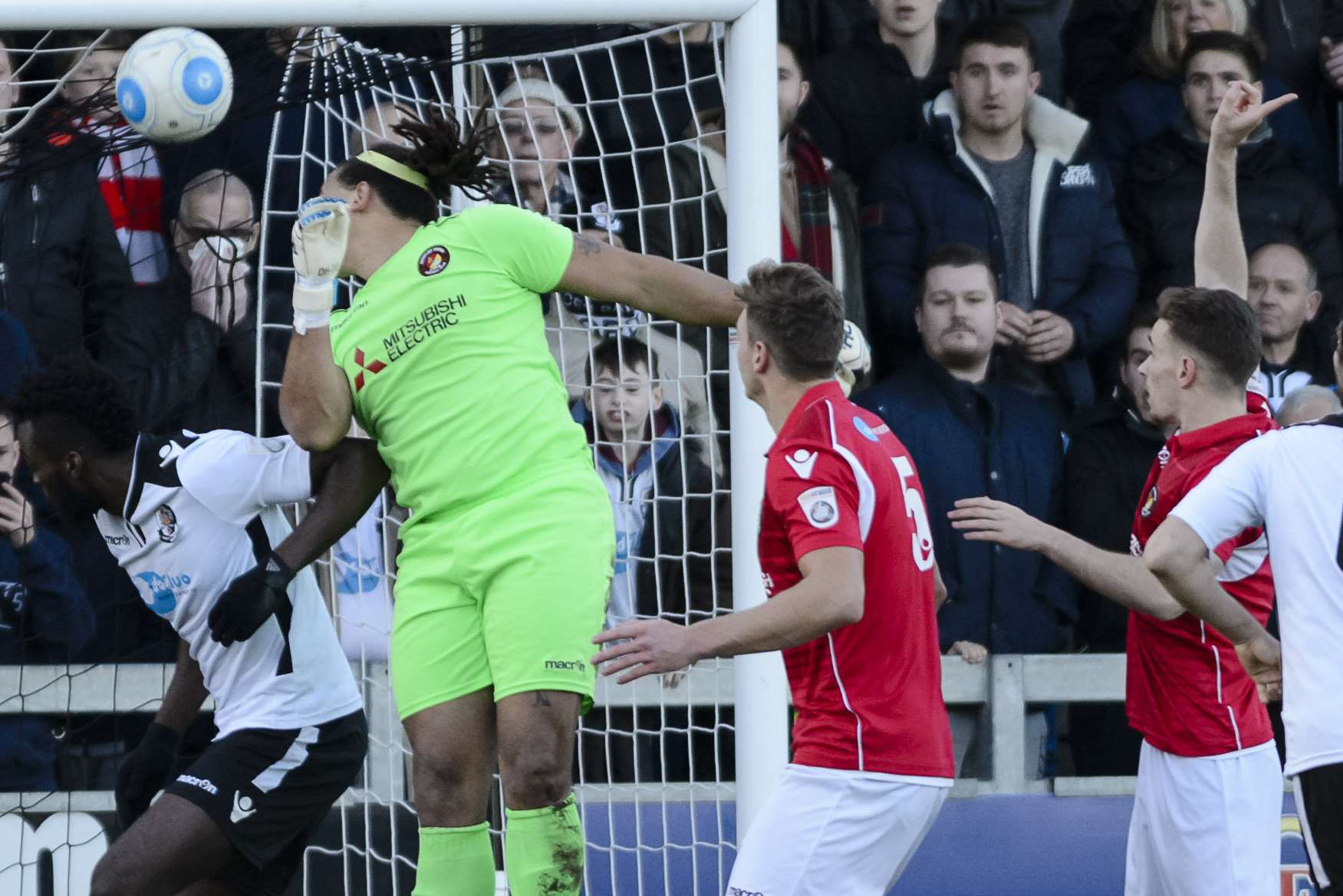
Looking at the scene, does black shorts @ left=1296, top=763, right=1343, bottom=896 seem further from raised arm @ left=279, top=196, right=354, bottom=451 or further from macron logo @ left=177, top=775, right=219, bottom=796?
macron logo @ left=177, top=775, right=219, bottom=796

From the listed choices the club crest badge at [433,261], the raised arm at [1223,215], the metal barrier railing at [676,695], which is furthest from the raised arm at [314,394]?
the raised arm at [1223,215]

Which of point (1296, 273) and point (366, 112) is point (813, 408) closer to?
point (366, 112)

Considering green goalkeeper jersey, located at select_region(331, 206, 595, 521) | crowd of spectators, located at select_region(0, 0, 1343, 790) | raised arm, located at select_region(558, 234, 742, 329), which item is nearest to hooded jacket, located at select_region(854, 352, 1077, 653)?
crowd of spectators, located at select_region(0, 0, 1343, 790)

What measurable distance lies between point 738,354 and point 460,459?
694 millimetres

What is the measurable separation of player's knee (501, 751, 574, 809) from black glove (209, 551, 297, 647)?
2.49ft

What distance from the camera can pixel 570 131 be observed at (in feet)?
17.8

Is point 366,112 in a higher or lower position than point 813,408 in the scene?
higher

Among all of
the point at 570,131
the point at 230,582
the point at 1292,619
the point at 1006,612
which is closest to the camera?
the point at 1292,619

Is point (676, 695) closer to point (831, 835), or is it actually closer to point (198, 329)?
point (198, 329)

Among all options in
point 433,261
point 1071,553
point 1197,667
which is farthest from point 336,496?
point 1197,667

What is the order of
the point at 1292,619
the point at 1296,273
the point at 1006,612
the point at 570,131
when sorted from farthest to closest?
the point at 1296,273 < the point at 1006,612 < the point at 570,131 < the point at 1292,619

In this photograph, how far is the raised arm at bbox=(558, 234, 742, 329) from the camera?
12.3ft

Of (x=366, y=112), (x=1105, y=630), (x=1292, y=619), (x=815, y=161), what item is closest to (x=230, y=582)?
(x=366, y=112)

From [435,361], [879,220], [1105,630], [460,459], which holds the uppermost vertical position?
[879,220]
